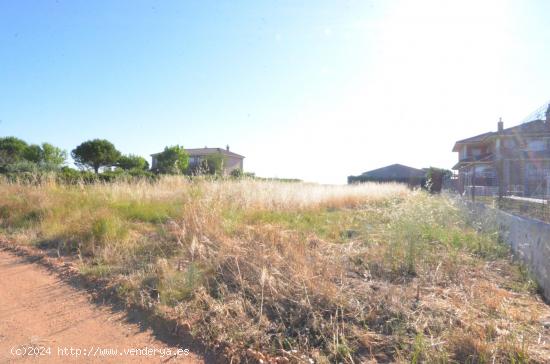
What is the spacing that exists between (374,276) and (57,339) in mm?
2876

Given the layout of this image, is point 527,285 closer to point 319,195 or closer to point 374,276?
point 374,276

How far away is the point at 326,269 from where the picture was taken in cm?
288

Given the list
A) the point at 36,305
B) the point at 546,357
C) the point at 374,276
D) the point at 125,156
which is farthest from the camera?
the point at 125,156

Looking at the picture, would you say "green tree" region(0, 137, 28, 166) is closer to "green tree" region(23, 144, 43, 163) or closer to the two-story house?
"green tree" region(23, 144, 43, 163)

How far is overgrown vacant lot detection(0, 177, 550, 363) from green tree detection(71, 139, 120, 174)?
32513mm

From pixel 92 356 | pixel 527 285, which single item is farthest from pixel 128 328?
pixel 527 285

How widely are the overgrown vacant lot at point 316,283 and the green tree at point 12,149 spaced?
37.7m

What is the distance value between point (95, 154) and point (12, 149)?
10.2 meters

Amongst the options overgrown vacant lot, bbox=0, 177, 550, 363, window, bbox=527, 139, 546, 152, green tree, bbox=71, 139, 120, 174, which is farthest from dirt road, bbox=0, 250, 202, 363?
green tree, bbox=71, 139, 120, 174

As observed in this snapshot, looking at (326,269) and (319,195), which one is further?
(319,195)

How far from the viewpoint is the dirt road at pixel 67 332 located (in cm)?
192

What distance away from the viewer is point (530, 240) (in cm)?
359

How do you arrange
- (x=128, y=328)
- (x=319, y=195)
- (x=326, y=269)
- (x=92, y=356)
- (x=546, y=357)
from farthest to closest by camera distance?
(x=319, y=195) → (x=326, y=269) → (x=128, y=328) → (x=92, y=356) → (x=546, y=357)

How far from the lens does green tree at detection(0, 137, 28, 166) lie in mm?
32838
